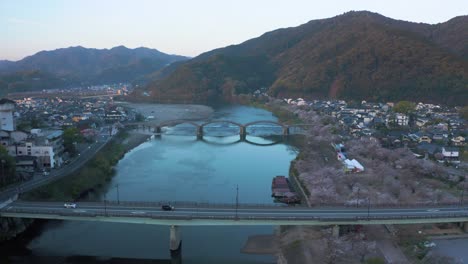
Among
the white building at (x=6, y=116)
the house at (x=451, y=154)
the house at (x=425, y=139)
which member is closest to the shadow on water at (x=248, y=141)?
the house at (x=425, y=139)

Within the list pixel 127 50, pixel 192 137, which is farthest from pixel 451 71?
pixel 127 50

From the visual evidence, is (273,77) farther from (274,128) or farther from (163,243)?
(163,243)

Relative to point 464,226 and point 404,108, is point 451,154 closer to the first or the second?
point 464,226

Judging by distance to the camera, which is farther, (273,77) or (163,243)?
(273,77)

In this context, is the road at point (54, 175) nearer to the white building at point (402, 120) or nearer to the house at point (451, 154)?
the house at point (451, 154)

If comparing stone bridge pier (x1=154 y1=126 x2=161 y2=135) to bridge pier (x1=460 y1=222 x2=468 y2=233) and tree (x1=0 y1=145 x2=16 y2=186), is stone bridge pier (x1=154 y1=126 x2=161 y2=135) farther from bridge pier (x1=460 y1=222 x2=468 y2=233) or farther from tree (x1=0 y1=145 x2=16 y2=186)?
bridge pier (x1=460 y1=222 x2=468 y2=233)

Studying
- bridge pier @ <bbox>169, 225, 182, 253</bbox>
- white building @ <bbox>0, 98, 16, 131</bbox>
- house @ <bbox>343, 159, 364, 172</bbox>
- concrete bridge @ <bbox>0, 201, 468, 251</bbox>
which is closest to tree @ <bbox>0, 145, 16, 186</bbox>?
concrete bridge @ <bbox>0, 201, 468, 251</bbox>
